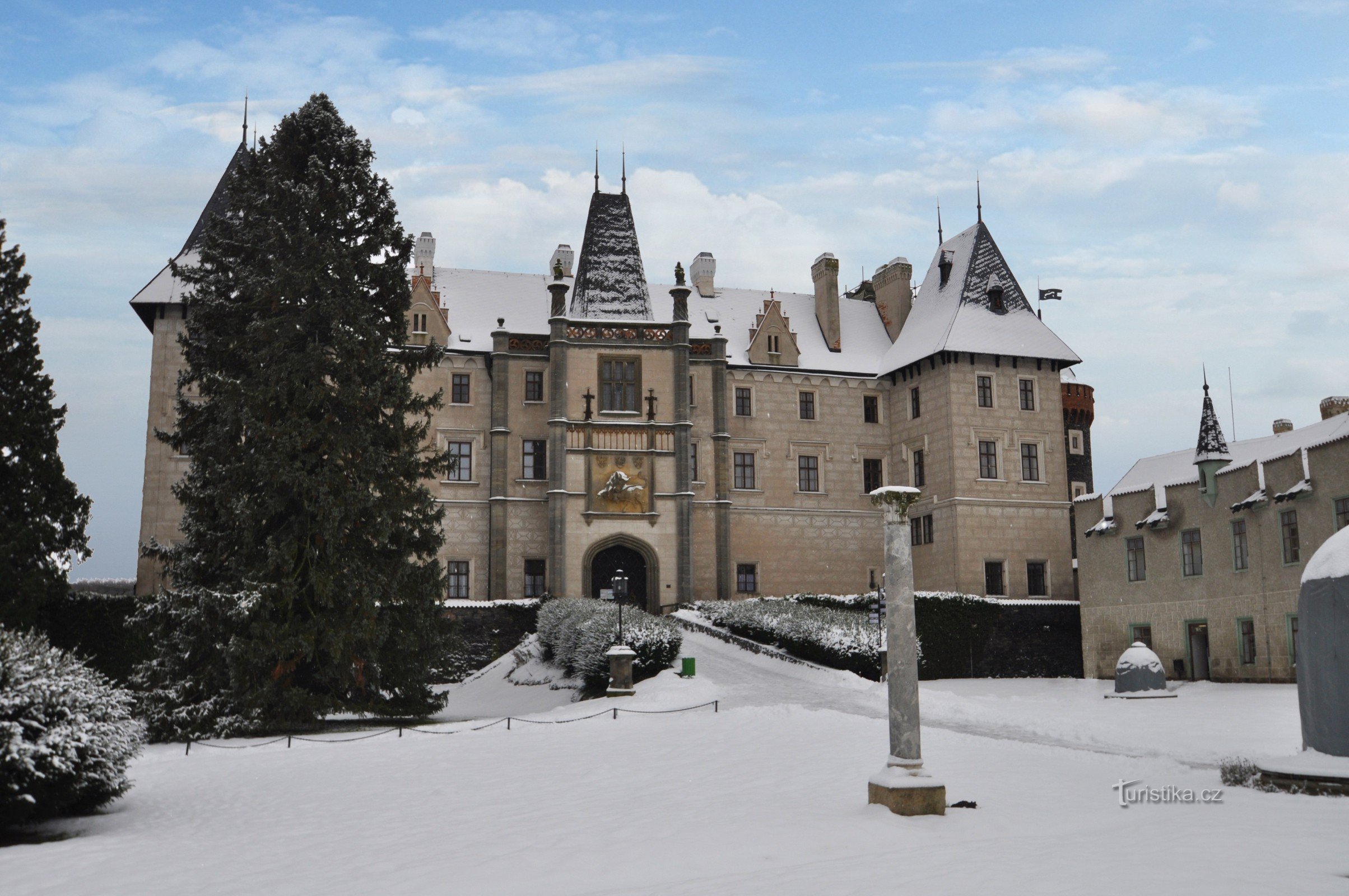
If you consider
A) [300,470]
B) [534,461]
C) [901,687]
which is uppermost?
[534,461]

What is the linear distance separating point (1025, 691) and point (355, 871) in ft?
82.4

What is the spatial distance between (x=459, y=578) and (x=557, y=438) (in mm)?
5936

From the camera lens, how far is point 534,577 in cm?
3978

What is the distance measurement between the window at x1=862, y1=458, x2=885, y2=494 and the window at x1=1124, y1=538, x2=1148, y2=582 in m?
10.7

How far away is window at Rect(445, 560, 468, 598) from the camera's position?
39.2m

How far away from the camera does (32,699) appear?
494 inches

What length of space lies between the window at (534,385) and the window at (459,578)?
20.5 feet

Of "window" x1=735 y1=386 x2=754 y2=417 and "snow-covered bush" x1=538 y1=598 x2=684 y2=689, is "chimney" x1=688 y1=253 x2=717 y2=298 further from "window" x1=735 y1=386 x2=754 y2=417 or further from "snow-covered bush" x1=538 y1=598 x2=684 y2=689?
"snow-covered bush" x1=538 y1=598 x2=684 y2=689

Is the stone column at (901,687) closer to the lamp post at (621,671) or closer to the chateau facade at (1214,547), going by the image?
the lamp post at (621,671)

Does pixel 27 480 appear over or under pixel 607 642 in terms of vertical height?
over

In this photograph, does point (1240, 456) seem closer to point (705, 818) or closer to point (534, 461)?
point (534, 461)

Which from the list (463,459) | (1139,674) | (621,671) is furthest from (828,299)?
(621,671)

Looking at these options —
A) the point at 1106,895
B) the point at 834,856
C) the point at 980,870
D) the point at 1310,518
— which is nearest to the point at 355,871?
the point at 834,856

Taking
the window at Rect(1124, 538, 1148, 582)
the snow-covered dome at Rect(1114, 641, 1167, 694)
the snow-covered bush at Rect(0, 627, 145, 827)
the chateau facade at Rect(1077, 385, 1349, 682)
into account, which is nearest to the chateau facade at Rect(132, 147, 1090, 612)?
the chateau facade at Rect(1077, 385, 1349, 682)
